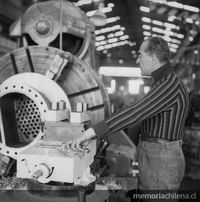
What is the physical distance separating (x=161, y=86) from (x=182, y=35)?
9.86m

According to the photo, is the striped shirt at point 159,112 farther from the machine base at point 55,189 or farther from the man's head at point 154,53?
the machine base at point 55,189

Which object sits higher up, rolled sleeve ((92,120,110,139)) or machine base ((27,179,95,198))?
rolled sleeve ((92,120,110,139))

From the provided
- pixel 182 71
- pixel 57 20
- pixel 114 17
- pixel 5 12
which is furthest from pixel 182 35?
pixel 57 20

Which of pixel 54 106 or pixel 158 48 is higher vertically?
pixel 158 48

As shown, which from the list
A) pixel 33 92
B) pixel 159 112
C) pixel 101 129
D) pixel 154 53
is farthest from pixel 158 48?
pixel 33 92

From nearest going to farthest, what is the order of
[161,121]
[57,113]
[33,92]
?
Result: 1. [57,113]
2. [161,121]
3. [33,92]

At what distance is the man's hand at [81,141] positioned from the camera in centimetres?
→ 100

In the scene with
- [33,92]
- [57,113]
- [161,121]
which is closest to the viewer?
[57,113]

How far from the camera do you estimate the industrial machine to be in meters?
0.96

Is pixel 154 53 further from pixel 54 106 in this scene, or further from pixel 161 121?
pixel 54 106

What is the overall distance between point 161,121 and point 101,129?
328 millimetres

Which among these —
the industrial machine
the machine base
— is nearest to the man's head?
the industrial machine

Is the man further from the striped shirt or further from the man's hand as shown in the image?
the man's hand

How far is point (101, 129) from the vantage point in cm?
108
